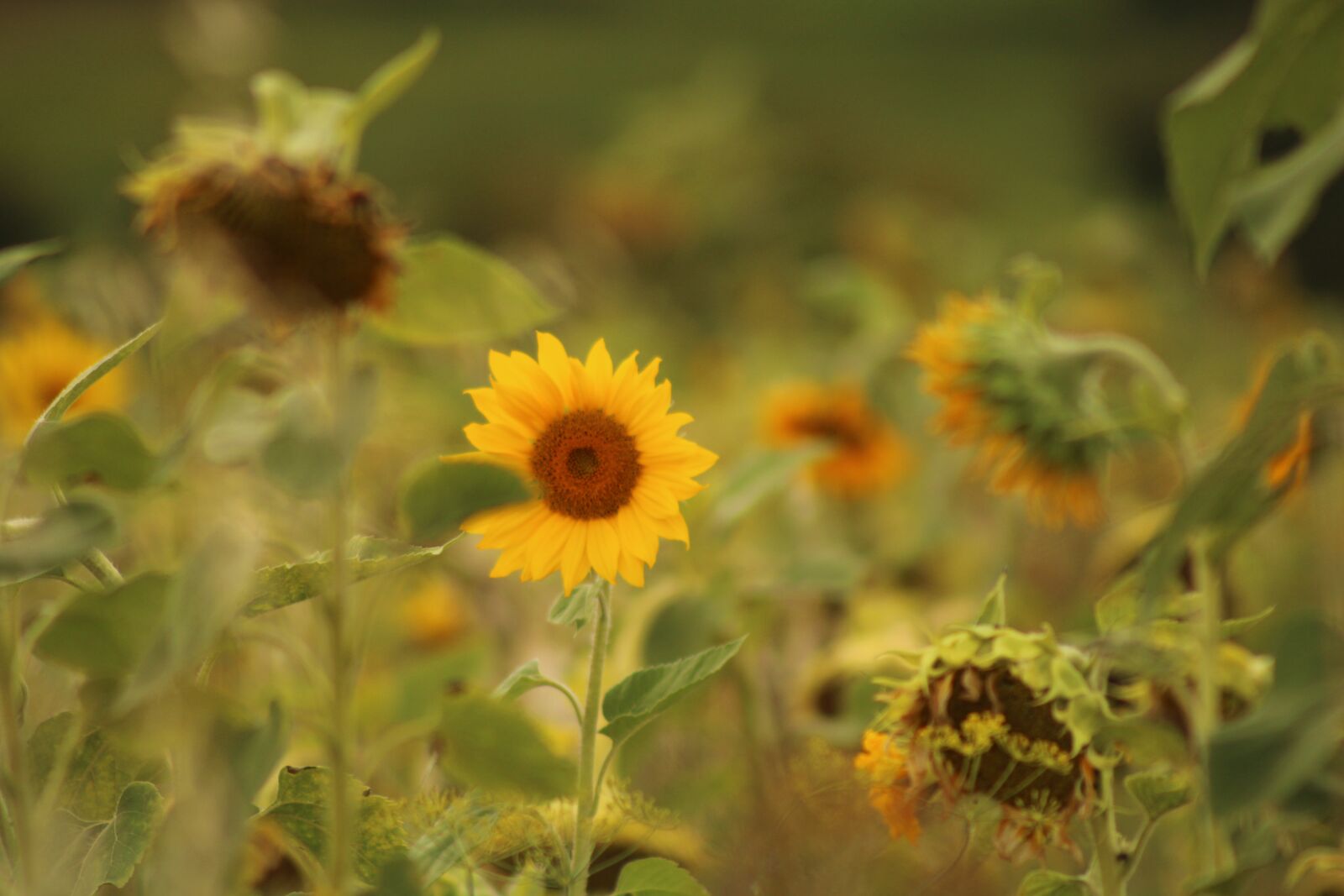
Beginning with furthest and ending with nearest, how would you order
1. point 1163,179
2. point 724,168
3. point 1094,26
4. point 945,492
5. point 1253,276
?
point 1094,26 < point 1163,179 < point 724,168 < point 1253,276 < point 945,492

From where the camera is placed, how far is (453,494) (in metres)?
0.25

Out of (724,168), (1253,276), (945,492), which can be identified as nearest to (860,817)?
(945,492)

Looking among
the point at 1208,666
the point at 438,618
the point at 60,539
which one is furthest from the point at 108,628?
the point at 438,618

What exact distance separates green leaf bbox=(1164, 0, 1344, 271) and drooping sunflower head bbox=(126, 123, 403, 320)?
0.21 meters

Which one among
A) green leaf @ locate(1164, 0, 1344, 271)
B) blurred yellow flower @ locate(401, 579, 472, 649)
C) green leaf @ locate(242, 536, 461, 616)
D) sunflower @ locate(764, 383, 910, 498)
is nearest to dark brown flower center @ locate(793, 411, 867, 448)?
sunflower @ locate(764, 383, 910, 498)

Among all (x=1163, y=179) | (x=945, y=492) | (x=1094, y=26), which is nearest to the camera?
(x=945, y=492)

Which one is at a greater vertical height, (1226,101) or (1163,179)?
(1163,179)

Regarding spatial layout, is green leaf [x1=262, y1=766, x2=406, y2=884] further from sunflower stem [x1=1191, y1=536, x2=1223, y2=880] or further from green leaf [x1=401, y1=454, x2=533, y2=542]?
sunflower stem [x1=1191, y1=536, x2=1223, y2=880]

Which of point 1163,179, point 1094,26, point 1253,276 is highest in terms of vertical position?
point 1094,26

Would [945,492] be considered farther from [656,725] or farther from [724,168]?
[724,168]

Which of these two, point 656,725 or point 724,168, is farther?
point 724,168

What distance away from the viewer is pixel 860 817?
33cm

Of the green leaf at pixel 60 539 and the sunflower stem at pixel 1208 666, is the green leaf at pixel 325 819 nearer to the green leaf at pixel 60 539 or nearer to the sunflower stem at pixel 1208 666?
the green leaf at pixel 60 539

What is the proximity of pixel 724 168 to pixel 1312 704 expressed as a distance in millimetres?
1279
